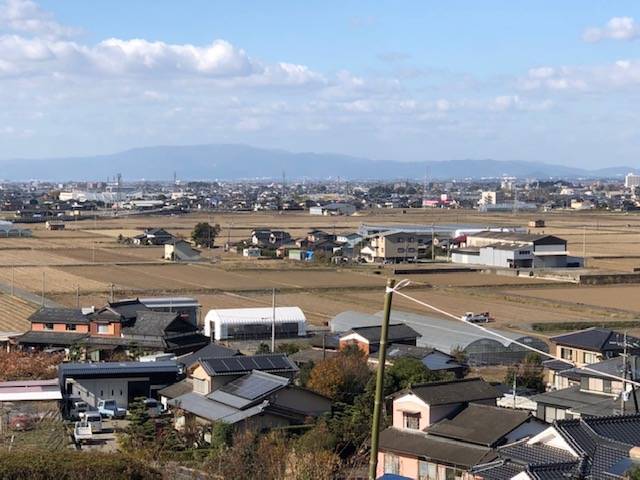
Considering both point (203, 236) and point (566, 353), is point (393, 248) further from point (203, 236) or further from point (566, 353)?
point (566, 353)

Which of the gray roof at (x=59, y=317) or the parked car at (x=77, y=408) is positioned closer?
the parked car at (x=77, y=408)

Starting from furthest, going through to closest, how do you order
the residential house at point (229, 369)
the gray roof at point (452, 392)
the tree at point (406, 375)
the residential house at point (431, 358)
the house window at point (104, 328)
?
1. the house window at point (104, 328)
2. the residential house at point (431, 358)
3. the tree at point (406, 375)
4. the residential house at point (229, 369)
5. the gray roof at point (452, 392)

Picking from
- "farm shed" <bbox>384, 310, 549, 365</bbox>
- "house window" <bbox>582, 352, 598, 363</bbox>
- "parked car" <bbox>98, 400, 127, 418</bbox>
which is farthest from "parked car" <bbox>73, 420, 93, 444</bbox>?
"house window" <bbox>582, 352, 598, 363</bbox>

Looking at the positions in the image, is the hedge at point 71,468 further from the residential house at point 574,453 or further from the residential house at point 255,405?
the residential house at point 574,453

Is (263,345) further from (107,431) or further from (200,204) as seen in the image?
(200,204)

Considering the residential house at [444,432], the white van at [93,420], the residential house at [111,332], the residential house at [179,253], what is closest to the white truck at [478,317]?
the residential house at [111,332]
